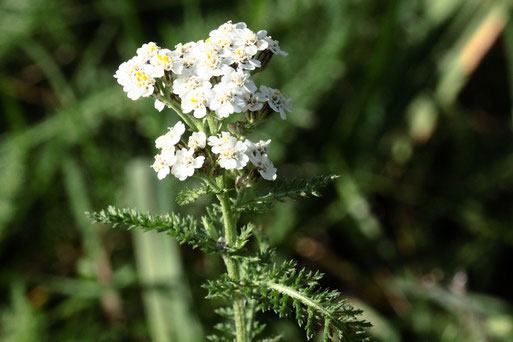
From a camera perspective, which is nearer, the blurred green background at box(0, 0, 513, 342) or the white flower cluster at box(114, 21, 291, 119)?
the white flower cluster at box(114, 21, 291, 119)

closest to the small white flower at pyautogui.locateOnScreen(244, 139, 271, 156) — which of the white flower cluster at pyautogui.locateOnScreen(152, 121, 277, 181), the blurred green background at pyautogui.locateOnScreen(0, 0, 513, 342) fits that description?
the white flower cluster at pyautogui.locateOnScreen(152, 121, 277, 181)

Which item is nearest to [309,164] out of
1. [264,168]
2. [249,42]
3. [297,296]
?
[249,42]

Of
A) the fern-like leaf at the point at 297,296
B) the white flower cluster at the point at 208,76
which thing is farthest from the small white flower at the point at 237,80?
the fern-like leaf at the point at 297,296

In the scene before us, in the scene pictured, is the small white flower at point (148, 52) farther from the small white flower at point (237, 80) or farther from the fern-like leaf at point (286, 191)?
the fern-like leaf at point (286, 191)

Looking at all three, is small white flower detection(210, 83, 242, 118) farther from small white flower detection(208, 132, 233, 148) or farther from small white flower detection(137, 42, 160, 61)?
small white flower detection(137, 42, 160, 61)

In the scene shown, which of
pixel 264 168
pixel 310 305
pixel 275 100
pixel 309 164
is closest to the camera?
pixel 310 305

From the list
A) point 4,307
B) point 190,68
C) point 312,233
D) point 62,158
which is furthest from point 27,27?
point 190,68

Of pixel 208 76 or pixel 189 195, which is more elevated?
pixel 208 76

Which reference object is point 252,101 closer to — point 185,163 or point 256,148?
point 256,148
